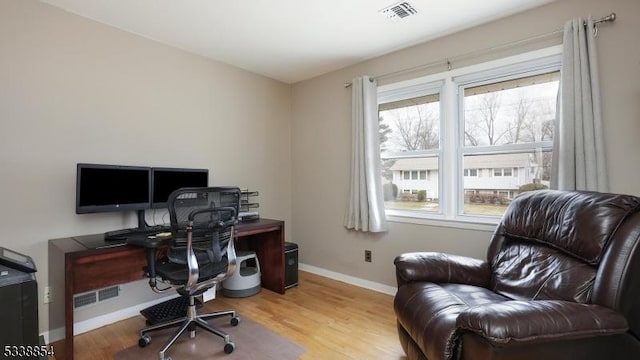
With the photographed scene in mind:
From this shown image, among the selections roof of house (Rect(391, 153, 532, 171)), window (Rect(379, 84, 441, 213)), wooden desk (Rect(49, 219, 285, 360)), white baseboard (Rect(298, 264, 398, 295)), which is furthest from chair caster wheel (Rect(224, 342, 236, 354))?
roof of house (Rect(391, 153, 532, 171))

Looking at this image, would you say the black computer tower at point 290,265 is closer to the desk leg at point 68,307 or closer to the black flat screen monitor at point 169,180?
the black flat screen monitor at point 169,180

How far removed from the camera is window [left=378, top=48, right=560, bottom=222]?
2.39 metres

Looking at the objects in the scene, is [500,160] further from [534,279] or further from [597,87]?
[534,279]

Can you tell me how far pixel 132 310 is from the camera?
256cm

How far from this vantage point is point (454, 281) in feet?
6.46

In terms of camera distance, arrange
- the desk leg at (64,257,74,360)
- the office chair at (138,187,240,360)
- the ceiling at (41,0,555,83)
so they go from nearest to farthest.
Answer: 1. the desk leg at (64,257,74,360)
2. the office chair at (138,187,240,360)
3. the ceiling at (41,0,555,83)

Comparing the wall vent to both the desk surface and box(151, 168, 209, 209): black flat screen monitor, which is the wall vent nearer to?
the desk surface

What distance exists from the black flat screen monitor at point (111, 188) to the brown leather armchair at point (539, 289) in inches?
82.2

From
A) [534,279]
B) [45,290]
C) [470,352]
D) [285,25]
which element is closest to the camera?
[470,352]

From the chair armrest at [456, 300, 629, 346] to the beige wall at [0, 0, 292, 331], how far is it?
244cm

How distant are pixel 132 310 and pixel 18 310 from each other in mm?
1478

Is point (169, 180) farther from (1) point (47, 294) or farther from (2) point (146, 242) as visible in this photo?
(1) point (47, 294)

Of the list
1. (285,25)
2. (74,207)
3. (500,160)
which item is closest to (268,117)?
(285,25)

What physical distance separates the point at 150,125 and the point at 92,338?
1.74 meters
